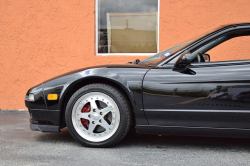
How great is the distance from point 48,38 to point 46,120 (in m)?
3.16

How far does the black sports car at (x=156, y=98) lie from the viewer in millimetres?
3039

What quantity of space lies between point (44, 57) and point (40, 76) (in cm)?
38

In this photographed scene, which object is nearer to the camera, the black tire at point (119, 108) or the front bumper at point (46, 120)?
the black tire at point (119, 108)

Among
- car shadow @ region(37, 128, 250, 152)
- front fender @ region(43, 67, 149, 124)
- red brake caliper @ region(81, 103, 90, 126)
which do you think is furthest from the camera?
car shadow @ region(37, 128, 250, 152)

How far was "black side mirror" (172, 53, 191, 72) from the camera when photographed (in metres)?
3.07

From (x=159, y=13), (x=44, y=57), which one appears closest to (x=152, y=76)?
(x=159, y=13)

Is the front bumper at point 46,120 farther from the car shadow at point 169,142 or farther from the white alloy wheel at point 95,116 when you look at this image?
the car shadow at point 169,142

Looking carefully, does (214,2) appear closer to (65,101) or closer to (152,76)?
(152,76)

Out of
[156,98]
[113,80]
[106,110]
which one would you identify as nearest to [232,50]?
[156,98]

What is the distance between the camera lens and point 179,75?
3.14 metres

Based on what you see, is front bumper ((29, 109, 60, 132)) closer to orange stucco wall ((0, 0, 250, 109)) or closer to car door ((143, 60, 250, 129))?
car door ((143, 60, 250, 129))

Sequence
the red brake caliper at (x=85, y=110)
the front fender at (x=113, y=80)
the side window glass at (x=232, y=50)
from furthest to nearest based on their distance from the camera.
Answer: the side window glass at (x=232, y=50) → the red brake caliper at (x=85, y=110) → the front fender at (x=113, y=80)

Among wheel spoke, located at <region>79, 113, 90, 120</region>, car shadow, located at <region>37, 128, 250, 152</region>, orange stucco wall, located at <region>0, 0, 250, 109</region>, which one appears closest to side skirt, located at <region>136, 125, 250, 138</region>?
car shadow, located at <region>37, 128, 250, 152</region>

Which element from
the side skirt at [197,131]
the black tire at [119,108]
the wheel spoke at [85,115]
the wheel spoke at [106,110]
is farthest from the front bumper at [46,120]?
the side skirt at [197,131]
